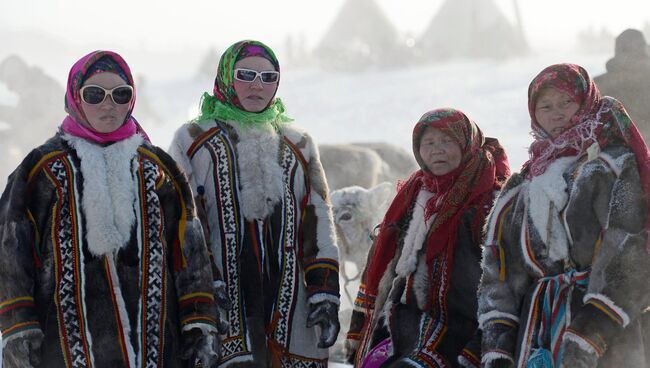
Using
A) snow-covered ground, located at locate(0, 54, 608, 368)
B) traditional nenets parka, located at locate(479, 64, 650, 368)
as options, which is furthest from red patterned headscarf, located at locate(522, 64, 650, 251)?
snow-covered ground, located at locate(0, 54, 608, 368)

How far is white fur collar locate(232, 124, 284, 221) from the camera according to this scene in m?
3.62

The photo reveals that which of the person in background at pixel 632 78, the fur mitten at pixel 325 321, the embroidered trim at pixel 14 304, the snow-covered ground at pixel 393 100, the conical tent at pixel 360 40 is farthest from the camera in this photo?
the conical tent at pixel 360 40

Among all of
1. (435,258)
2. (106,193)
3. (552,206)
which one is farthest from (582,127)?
(106,193)

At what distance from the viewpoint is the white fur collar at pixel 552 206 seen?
2.86m

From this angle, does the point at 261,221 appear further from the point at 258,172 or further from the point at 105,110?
the point at 105,110

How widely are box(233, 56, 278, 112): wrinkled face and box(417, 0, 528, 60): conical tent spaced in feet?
80.5

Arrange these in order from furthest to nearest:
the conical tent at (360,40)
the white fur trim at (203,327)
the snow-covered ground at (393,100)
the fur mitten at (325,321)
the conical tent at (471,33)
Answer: the conical tent at (471,33), the conical tent at (360,40), the snow-covered ground at (393,100), the fur mitten at (325,321), the white fur trim at (203,327)

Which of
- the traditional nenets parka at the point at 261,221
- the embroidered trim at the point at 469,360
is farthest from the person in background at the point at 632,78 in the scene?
the embroidered trim at the point at 469,360

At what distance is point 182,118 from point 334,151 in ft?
51.0

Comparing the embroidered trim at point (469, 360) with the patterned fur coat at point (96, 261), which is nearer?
the patterned fur coat at point (96, 261)

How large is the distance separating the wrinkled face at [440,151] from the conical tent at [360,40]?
79.6 feet

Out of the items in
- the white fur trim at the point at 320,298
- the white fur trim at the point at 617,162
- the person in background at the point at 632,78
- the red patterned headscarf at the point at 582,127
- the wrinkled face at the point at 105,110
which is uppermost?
the person in background at the point at 632,78

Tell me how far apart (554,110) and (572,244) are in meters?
0.41

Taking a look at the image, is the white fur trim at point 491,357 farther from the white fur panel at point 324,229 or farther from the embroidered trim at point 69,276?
the embroidered trim at point 69,276
